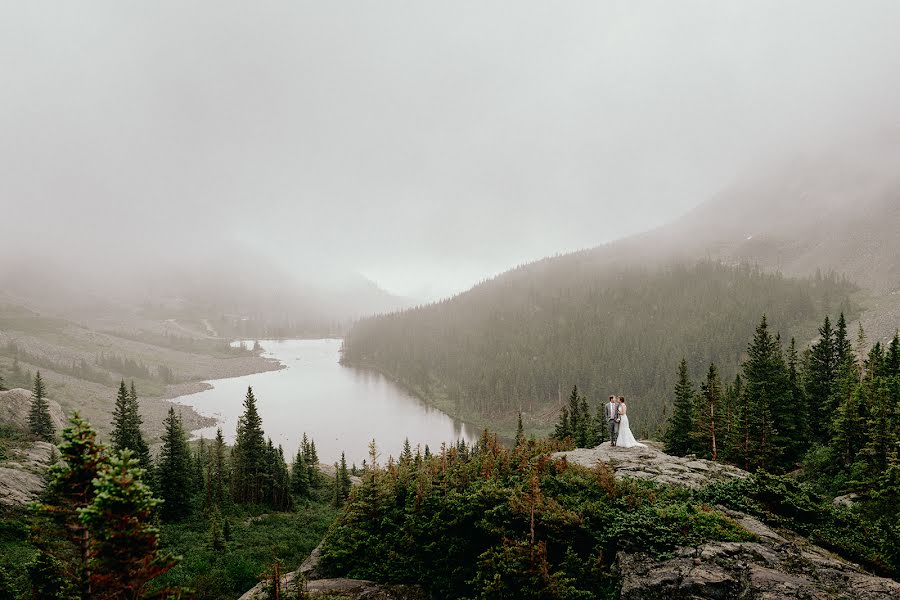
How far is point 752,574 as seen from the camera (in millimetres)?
10656

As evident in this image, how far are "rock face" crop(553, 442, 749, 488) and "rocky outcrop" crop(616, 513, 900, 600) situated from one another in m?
4.88

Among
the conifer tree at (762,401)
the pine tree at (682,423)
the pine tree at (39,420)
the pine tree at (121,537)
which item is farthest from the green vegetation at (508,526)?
the pine tree at (39,420)

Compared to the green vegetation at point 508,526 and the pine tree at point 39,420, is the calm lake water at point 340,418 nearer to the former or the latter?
the pine tree at point 39,420

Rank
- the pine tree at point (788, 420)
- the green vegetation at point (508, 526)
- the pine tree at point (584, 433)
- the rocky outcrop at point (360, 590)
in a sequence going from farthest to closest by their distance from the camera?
the pine tree at point (584, 433), the pine tree at point (788, 420), the rocky outcrop at point (360, 590), the green vegetation at point (508, 526)

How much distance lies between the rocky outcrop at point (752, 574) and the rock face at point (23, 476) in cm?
3950

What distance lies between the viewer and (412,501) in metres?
18.5

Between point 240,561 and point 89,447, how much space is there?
2603 centimetres

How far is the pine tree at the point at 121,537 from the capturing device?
29.1 feet

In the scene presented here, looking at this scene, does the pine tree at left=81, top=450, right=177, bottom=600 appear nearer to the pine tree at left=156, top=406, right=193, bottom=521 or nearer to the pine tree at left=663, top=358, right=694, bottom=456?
the pine tree at left=156, top=406, right=193, bottom=521

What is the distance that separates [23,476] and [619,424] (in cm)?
4778

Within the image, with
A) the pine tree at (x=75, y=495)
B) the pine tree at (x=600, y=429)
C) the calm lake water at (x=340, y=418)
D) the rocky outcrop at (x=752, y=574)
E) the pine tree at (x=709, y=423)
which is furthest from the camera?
the calm lake water at (x=340, y=418)

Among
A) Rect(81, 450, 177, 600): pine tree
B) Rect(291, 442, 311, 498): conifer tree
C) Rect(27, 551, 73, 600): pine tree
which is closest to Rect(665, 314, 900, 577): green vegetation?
Rect(81, 450, 177, 600): pine tree

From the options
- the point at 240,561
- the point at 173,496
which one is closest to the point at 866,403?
the point at 240,561

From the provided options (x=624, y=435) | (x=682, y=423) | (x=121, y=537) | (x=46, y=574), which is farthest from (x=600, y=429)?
(x=121, y=537)
